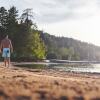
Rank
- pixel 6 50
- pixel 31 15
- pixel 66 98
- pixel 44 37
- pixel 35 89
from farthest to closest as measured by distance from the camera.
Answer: pixel 44 37, pixel 31 15, pixel 6 50, pixel 35 89, pixel 66 98

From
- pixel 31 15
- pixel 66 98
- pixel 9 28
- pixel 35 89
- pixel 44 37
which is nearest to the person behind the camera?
pixel 66 98

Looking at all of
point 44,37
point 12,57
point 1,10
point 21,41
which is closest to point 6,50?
point 12,57

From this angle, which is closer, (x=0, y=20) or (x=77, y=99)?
(x=77, y=99)

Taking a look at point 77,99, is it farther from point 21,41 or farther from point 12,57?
point 21,41

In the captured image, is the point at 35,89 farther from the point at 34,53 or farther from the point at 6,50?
the point at 34,53

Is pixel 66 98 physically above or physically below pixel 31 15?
below

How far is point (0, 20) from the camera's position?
74938mm

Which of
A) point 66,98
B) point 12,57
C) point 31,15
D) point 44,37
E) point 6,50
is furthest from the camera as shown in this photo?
point 44,37

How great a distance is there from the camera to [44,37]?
123062 millimetres

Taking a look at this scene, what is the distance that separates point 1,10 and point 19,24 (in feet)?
16.3

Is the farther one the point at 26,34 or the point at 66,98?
the point at 26,34

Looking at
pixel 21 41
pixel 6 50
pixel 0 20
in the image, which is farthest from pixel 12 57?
pixel 6 50

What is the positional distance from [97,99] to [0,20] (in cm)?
7100

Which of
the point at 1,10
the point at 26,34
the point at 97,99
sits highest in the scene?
the point at 1,10
